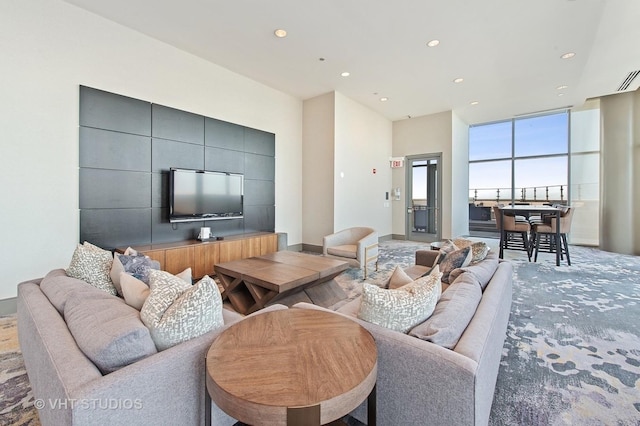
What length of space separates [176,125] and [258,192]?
1811 mm

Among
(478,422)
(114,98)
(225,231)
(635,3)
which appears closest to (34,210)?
(114,98)

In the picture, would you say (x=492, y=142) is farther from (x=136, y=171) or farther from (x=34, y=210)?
(x=34, y=210)

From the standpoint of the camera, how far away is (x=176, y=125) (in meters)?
4.26

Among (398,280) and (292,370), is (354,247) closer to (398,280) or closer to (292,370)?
(398,280)

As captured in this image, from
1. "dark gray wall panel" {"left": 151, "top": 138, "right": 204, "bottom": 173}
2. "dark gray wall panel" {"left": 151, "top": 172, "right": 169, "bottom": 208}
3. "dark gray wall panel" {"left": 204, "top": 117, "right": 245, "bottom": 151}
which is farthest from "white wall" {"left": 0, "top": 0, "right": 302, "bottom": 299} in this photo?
"dark gray wall panel" {"left": 151, "top": 172, "right": 169, "bottom": 208}

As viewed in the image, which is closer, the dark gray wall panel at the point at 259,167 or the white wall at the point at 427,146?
the dark gray wall panel at the point at 259,167

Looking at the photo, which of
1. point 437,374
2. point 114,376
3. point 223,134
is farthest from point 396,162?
point 114,376

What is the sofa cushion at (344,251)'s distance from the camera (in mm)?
4426

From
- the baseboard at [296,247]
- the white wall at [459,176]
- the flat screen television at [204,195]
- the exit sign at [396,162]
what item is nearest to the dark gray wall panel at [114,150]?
the flat screen television at [204,195]

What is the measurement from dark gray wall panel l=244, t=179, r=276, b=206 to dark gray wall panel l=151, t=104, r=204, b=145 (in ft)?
3.76

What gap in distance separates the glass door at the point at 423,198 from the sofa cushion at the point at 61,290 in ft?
24.1

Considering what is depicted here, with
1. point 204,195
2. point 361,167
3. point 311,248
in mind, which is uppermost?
point 361,167

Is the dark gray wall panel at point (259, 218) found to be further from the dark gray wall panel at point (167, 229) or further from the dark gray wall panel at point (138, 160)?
the dark gray wall panel at point (167, 229)

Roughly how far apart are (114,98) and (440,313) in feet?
14.3
